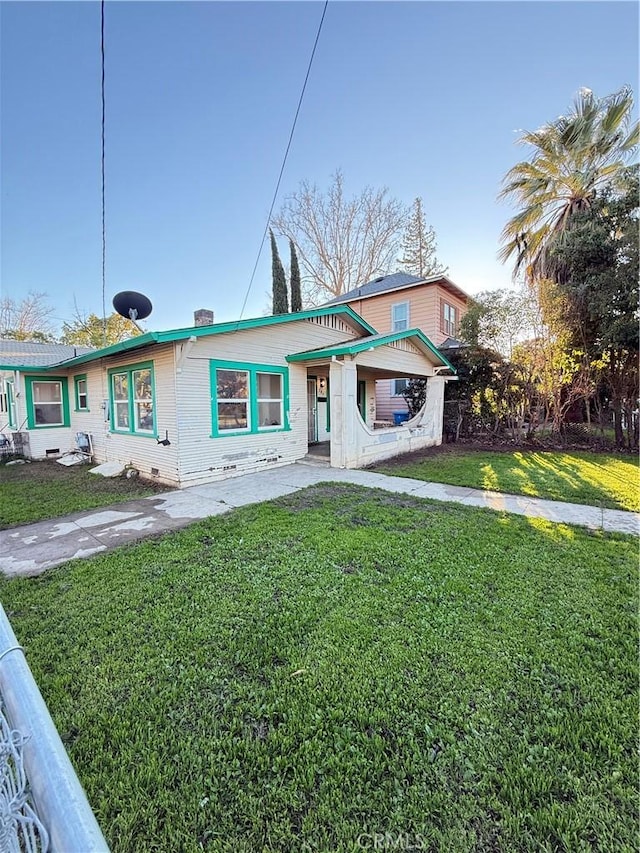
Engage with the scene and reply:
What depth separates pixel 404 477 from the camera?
7.88 m

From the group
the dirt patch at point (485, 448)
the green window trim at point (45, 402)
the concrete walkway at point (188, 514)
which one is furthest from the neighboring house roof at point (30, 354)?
the dirt patch at point (485, 448)

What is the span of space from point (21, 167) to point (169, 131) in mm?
3879

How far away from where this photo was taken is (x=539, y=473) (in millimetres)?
8086

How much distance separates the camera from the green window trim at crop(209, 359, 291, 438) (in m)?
7.52

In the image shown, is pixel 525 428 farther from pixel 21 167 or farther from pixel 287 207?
pixel 287 207

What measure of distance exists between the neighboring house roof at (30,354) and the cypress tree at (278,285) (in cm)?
942

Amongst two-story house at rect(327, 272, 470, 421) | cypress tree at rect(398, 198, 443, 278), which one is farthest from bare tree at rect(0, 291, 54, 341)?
cypress tree at rect(398, 198, 443, 278)

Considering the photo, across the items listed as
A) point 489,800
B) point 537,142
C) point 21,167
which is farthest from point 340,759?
point 537,142

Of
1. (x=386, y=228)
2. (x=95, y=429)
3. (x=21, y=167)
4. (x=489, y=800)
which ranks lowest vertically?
(x=489, y=800)

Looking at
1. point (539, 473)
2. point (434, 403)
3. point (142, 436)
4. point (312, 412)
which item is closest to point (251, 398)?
point (142, 436)

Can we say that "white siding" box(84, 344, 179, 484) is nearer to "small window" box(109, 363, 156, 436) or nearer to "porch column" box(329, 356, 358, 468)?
"small window" box(109, 363, 156, 436)

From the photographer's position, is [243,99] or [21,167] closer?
[243,99]

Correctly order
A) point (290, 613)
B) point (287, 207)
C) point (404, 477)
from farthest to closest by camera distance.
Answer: point (287, 207) < point (404, 477) < point (290, 613)

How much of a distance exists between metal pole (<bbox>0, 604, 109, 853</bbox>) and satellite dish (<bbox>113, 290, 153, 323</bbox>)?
32.2 feet
